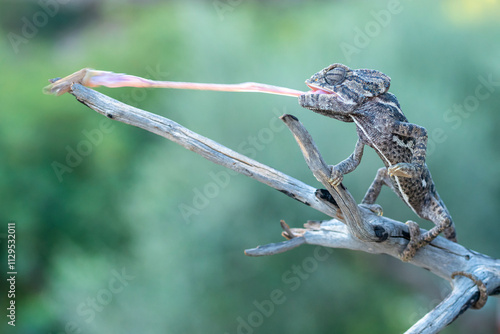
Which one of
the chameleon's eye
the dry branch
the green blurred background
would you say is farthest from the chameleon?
the green blurred background

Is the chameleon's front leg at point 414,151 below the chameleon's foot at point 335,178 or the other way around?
below

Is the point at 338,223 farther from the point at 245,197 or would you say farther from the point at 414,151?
the point at 245,197

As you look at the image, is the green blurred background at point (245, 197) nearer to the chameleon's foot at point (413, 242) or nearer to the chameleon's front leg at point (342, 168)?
the chameleon's foot at point (413, 242)

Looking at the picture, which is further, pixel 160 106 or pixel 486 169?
pixel 160 106

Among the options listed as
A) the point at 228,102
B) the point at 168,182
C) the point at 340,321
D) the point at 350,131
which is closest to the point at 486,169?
the point at 350,131

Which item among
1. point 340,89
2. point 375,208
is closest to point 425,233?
point 375,208

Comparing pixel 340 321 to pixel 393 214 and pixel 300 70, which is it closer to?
pixel 393 214

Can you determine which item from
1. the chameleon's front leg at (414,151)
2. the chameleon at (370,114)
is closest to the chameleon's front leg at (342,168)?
the chameleon at (370,114)
